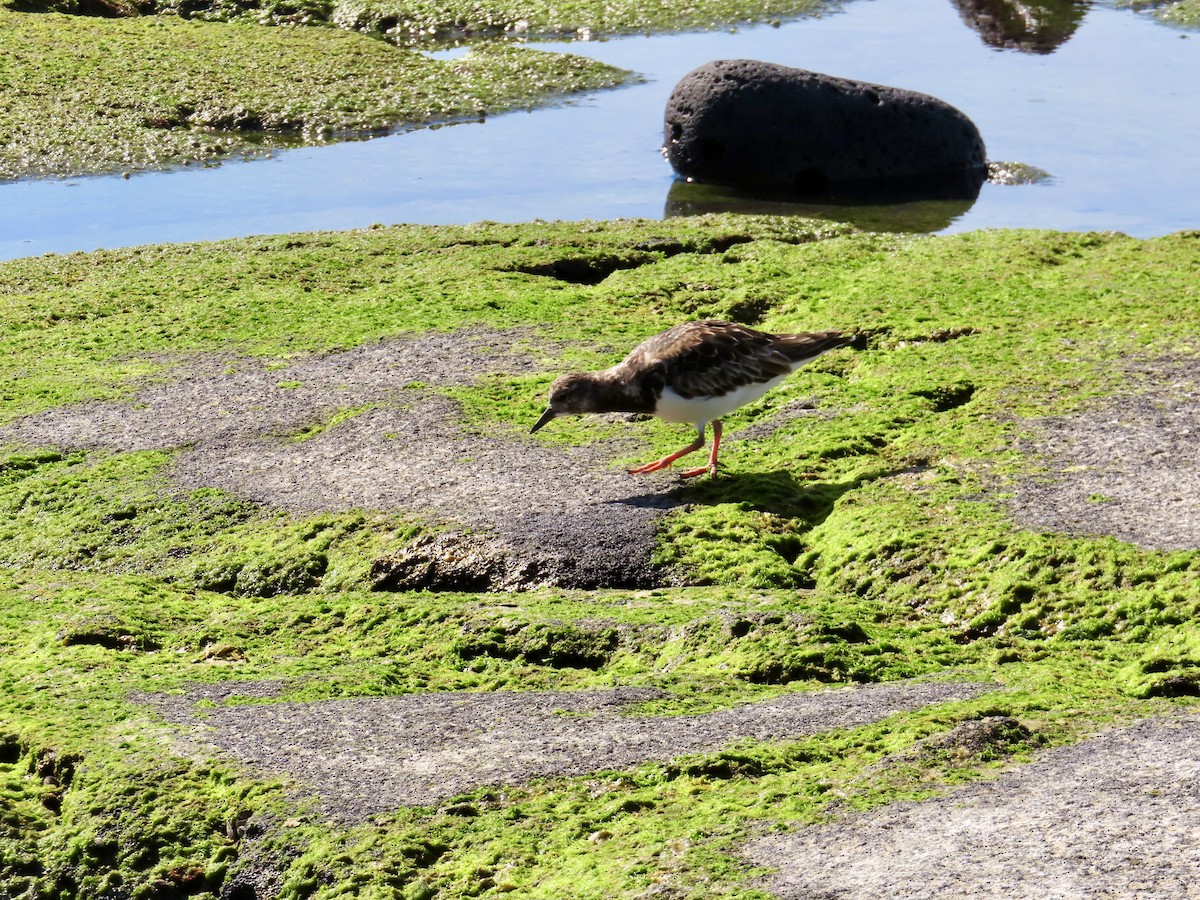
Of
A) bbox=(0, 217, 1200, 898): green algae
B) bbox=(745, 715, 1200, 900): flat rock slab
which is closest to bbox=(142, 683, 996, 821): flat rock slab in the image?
bbox=(0, 217, 1200, 898): green algae

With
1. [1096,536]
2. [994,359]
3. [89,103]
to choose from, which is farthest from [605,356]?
[89,103]

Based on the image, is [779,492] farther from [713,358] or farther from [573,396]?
[573,396]

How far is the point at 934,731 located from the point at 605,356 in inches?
276

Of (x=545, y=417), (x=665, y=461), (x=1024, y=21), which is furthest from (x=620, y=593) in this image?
(x=1024, y=21)

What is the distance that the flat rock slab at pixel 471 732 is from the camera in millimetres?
6832

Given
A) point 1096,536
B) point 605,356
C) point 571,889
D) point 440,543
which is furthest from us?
point 605,356

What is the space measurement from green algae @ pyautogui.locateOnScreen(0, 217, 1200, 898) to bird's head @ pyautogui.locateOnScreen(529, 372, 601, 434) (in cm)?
45

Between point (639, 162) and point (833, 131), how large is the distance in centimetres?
324

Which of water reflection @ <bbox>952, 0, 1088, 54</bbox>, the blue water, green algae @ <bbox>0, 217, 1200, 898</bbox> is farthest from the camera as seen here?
water reflection @ <bbox>952, 0, 1088, 54</bbox>

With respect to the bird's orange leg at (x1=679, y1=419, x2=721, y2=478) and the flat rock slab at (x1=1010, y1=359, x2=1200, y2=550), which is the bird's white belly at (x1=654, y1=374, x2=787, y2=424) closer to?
the bird's orange leg at (x1=679, y1=419, x2=721, y2=478)

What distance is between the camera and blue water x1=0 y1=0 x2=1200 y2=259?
21094 mm

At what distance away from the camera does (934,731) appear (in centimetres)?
685

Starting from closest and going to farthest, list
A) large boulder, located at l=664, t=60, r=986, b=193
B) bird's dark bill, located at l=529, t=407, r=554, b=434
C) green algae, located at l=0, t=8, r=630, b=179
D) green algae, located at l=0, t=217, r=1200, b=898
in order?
green algae, located at l=0, t=217, r=1200, b=898 → bird's dark bill, located at l=529, t=407, r=554, b=434 → large boulder, located at l=664, t=60, r=986, b=193 → green algae, located at l=0, t=8, r=630, b=179

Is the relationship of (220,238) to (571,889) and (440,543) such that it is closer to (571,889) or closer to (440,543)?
(440,543)
